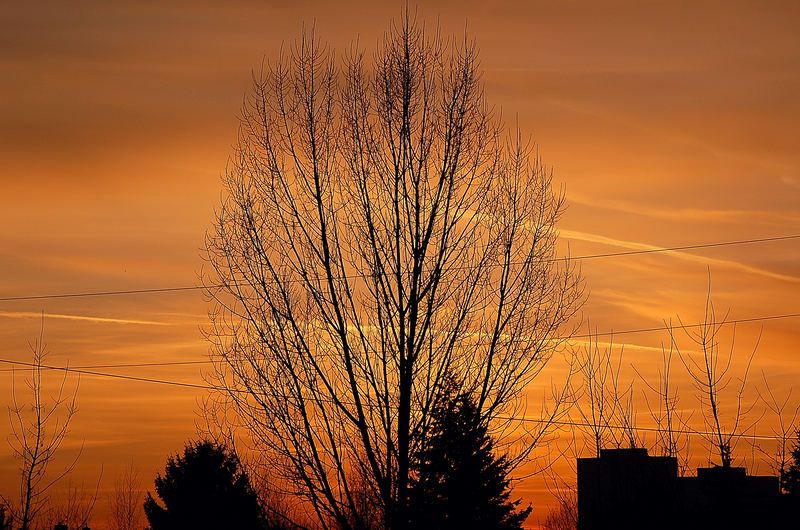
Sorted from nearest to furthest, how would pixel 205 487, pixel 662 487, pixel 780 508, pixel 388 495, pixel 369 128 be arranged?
pixel 388 495 < pixel 369 128 < pixel 662 487 < pixel 780 508 < pixel 205 487

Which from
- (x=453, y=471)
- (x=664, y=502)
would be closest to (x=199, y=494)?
(x=453, y=471)

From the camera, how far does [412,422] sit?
41.0 feet

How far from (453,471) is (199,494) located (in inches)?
907

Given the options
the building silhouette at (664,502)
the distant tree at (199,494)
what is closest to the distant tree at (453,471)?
the building silhouette at (664,502)

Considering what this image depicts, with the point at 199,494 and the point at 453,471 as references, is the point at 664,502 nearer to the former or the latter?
the point at 453,471

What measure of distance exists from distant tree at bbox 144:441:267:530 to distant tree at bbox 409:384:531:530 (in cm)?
1586

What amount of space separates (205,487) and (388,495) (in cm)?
2819

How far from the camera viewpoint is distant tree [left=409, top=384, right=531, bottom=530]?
43.3ft

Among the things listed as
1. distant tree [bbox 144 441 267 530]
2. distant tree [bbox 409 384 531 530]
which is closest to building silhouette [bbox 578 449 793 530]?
distant tree [bbox 409 384 531 530]

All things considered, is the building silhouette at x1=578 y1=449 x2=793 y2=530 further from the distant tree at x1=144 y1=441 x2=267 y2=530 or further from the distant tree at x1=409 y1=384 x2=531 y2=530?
the distant tree at x1=144 y1=441 x2=267 y2=530

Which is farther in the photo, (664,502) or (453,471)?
(453,471)

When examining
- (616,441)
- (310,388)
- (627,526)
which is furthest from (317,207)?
(627,526)

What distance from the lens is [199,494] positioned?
38656 mm

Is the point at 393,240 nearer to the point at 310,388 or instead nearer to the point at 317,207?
the point at 317,207
